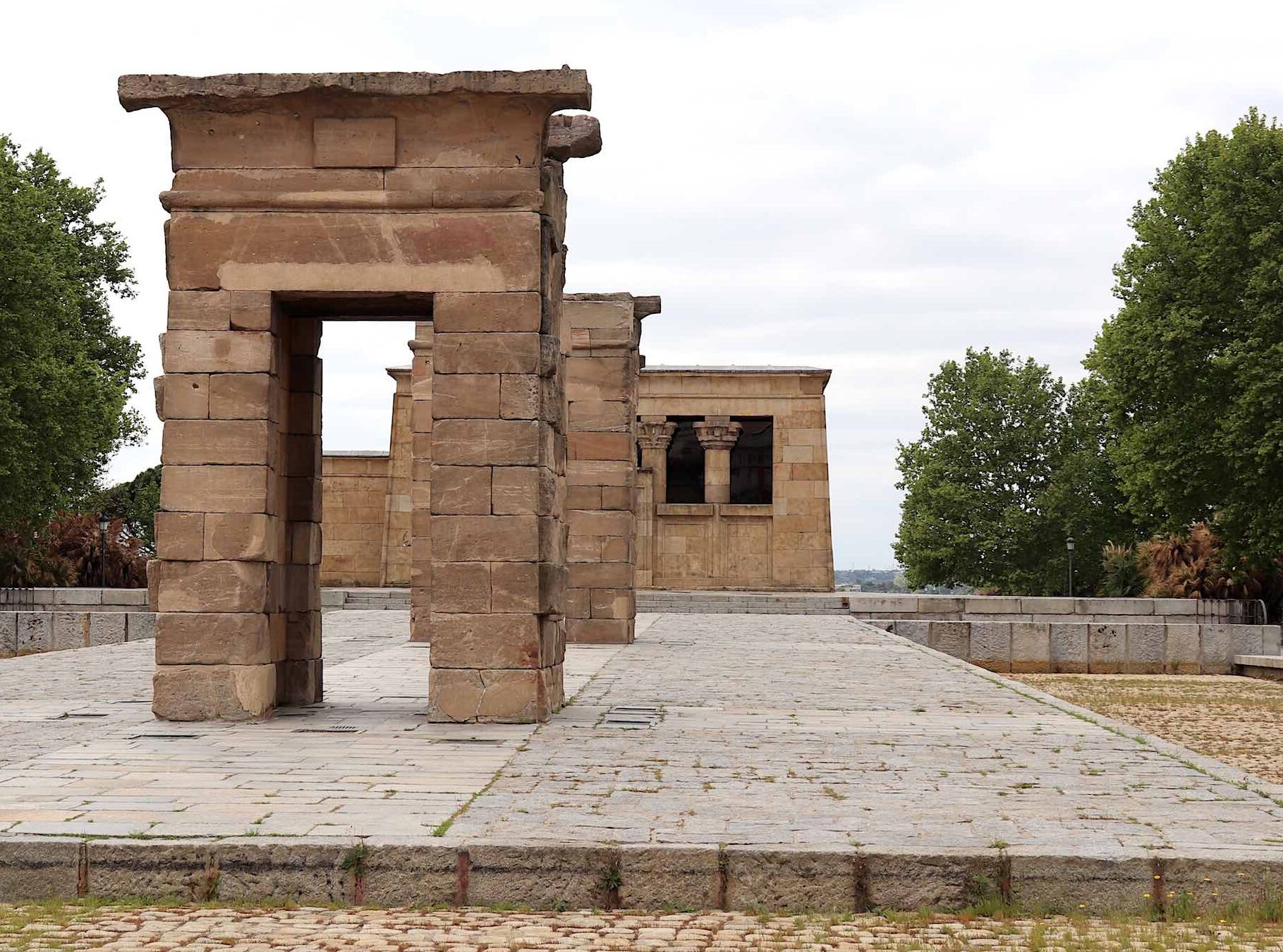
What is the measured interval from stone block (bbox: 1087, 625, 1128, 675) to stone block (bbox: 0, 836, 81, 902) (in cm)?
2012

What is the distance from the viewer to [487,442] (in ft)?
33.3

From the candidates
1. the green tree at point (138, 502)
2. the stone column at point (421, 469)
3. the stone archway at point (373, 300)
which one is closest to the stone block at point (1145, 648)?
the stone column at point (421, 469)

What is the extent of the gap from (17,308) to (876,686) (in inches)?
875

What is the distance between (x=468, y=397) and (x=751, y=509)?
966 inches

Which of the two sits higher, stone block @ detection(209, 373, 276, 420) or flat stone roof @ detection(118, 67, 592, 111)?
flat stone roof @ detection(118, 67, 592, 111)

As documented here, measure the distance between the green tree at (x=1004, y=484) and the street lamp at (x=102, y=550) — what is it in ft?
81.2

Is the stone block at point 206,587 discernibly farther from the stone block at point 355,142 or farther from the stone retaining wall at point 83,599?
the stone retaining wall at point 83,599

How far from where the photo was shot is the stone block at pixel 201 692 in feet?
33.3

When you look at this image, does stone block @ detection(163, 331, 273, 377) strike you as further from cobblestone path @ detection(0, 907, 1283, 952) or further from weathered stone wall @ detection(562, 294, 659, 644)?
weathered stone wall @ detection(562, 294, 659, 644)

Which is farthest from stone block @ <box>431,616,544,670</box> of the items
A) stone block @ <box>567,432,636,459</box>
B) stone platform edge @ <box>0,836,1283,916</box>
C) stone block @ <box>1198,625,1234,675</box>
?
stone block @ <box>1198,625,1234,675</box>

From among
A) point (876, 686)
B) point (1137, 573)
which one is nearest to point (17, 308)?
point (876, 686)

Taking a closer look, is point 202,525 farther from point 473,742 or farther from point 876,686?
point 876,686

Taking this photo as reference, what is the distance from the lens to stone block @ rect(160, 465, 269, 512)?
10258 millimetres

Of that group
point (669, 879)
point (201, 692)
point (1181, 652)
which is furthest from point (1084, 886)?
point (1181, 652)
